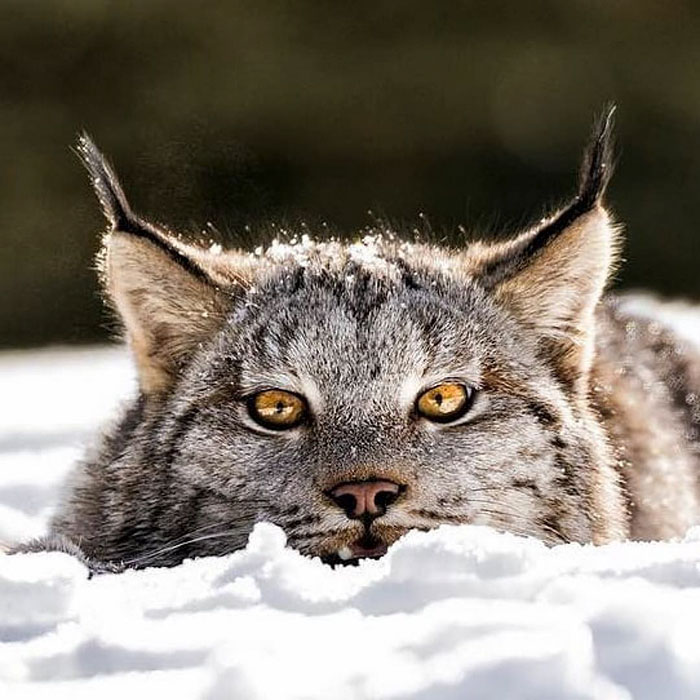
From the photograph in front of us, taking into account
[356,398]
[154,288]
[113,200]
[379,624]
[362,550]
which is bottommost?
[379,624]

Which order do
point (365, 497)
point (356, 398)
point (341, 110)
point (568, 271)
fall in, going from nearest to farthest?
point (365, 497) → point (356, 398) → point (568, 271) → point (341, 110)

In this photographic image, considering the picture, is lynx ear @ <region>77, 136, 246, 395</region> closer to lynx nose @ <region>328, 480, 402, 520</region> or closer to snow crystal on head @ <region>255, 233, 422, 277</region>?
snow crystal on head @ <region>255, 233, 422, 277</region>

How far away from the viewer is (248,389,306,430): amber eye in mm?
3734

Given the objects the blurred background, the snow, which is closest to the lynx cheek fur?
the snow

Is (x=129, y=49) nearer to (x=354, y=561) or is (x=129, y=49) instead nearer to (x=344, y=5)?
(x=344, y=5)


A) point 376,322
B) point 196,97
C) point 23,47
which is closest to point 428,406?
point 376,322

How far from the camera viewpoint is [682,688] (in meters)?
2.41

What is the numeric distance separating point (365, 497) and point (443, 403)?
1.29 feet

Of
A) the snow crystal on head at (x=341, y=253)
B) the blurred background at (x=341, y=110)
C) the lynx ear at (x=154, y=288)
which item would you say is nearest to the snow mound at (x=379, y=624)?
the lynx ear at (x=154, y=288)

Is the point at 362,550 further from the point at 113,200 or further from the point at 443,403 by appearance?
the point at 113,200

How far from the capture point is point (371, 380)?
370cm

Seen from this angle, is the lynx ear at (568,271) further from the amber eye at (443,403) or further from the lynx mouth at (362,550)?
the lynx mouth at (362,550)

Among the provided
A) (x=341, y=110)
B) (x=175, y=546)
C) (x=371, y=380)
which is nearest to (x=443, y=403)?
(x=371, y=380)

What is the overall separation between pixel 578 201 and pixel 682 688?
1.77 m
